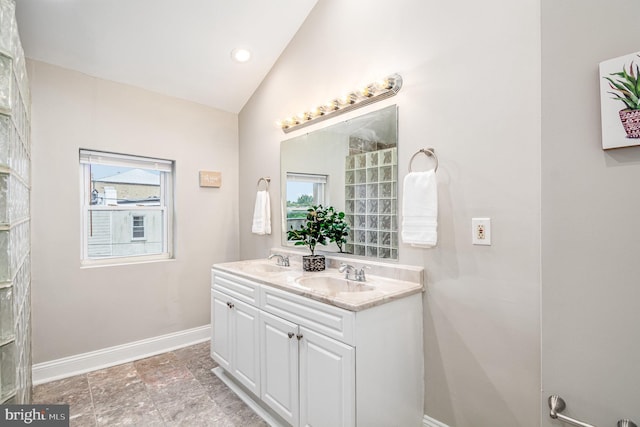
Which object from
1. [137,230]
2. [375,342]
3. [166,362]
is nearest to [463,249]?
[375,342]

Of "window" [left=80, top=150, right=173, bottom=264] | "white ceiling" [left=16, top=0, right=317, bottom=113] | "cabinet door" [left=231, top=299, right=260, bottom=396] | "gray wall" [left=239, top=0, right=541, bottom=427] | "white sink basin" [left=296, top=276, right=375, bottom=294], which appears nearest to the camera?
"gray wall" [left=239, top=0, right=541, bottom=427]

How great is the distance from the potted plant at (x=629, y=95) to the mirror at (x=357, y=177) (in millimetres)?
1269

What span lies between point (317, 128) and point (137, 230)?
1.97 meters

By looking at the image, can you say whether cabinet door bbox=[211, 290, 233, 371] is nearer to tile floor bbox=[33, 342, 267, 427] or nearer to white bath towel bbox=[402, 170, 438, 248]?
tile floor bbox=[33, 342, 267, 427]

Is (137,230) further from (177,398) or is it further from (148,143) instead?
(177,398)

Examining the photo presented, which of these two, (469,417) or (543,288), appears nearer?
(543,288)

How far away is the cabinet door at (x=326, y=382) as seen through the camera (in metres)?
1.42

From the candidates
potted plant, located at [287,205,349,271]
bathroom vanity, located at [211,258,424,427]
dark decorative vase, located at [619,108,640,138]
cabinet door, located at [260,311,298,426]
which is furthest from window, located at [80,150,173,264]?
dark decorative vase, located at [619,108,640,138]

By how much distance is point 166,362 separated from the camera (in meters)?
2.75

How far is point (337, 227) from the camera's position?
7.53ft

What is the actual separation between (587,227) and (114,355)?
3.32 metres

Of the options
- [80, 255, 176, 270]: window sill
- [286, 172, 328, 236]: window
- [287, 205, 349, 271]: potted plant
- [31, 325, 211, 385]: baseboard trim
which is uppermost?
[286, 172, 328, 236]: window

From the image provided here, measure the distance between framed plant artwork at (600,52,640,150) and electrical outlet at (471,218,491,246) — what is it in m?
0.89

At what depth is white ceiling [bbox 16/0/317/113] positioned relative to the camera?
2.17 meters
